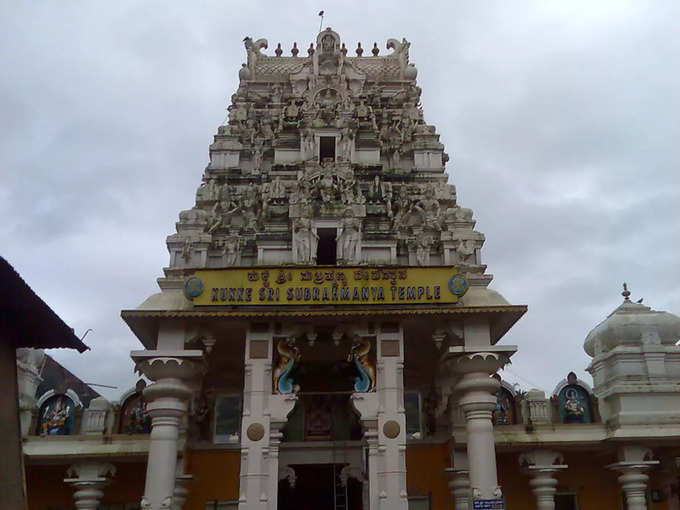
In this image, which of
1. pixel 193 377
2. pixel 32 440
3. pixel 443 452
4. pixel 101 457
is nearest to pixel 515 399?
pixel 443 452

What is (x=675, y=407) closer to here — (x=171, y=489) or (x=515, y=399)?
(x=515, y=399)

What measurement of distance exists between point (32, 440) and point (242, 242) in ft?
30.1

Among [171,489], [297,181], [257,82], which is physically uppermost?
[257,82]

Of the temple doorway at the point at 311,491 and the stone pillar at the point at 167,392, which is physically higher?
the stone pillar at the point at 167,392

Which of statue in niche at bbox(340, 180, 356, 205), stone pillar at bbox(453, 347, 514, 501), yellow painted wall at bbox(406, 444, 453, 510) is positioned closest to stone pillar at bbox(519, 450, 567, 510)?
yellow painted wall at bbox(406, 444, 453, 510)

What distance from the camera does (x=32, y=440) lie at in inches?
825

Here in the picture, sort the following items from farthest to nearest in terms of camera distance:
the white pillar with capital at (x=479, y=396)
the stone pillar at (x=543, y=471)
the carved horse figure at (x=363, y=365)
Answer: the stone pillar at (x=543, y=471), the carved horse figure at (x=363, y=365), the white pillar with capital at (x=479, y=396)

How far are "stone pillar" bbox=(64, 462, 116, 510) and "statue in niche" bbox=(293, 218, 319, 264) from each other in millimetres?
Result: 8758

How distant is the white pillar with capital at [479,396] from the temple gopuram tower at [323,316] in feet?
0.17

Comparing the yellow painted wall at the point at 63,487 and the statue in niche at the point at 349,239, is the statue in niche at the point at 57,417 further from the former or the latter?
the statue in niche at the point at 349,239

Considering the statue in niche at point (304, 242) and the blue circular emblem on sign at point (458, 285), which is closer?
Answer: the blue circular emblem on sign at point (458, 285)

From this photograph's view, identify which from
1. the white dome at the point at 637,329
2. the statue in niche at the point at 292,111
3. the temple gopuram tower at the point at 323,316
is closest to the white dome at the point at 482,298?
the temple gopuram tower at the point at 323,316

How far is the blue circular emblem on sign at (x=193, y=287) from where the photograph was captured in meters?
18.3

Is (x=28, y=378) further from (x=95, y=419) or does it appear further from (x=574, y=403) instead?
(x=574, y=403)
